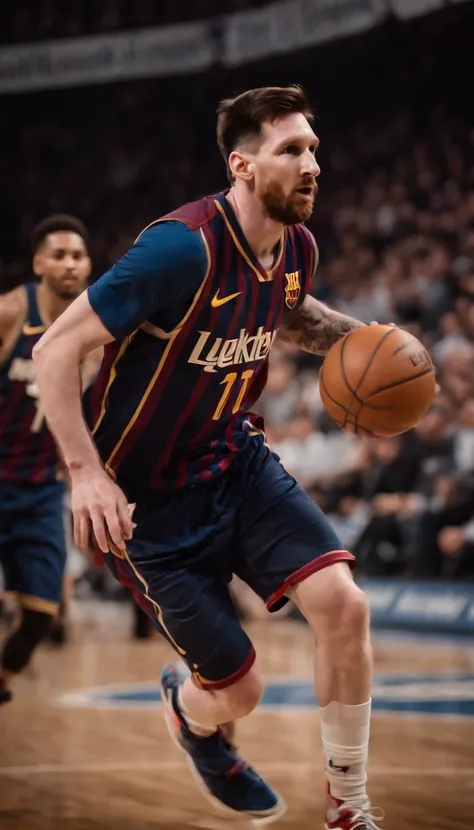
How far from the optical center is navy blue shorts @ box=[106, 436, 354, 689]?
3293mm

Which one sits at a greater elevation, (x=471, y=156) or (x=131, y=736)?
(x=471, y=156)

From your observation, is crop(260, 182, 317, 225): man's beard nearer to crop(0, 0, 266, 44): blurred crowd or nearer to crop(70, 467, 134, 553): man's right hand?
crop(70, 467, 134, 553): man's right hand

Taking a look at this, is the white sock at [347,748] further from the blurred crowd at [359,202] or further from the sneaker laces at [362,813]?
the blurred crowd at [359,202]

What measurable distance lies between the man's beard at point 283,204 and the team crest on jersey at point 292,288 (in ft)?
0.97

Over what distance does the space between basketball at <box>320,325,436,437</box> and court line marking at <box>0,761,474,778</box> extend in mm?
1561

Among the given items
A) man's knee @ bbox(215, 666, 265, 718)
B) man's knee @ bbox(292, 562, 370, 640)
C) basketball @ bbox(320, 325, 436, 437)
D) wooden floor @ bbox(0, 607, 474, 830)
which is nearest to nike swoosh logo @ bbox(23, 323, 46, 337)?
wooden floor @ bbox(0, 607, 474, 830)

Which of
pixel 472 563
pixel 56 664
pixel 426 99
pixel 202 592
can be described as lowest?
pixel 56 664

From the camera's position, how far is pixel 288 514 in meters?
3.32

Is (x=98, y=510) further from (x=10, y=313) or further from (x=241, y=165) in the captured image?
(x=10, y=313)

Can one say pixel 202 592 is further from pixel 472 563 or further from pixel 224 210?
pixel 472 563

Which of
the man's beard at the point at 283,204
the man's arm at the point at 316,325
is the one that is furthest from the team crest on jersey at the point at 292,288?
the man's beard at the point at 283,204

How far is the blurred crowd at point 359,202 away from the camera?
9211 millimetres

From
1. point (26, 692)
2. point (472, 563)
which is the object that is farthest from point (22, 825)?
point (472, 563)

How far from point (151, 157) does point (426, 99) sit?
16.6 ft
